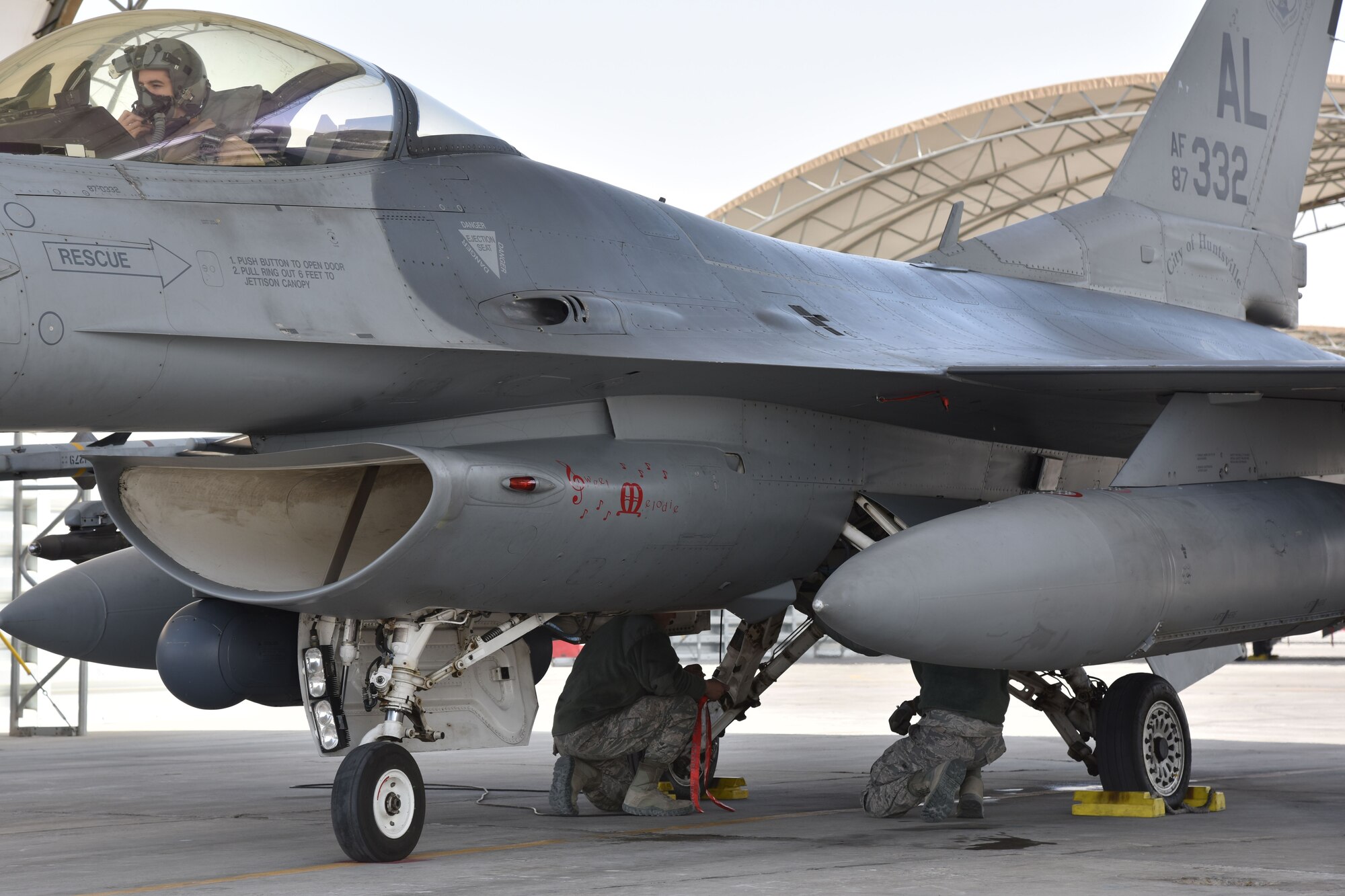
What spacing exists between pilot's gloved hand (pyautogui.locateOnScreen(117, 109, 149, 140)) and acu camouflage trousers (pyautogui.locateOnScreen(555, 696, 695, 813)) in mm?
3612

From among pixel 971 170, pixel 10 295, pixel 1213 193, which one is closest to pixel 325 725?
pixel 10 295

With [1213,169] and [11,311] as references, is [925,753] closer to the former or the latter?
[11,311]

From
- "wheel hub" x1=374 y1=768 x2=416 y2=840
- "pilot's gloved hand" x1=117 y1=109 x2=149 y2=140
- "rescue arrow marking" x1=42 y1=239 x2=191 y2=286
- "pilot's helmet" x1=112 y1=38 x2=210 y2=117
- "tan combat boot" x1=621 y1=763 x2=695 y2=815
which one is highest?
"pilot's helmet" x1=112 y1=38 x2=210 y2=117

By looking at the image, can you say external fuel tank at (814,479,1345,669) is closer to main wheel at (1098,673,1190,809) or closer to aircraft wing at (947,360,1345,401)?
aircraft wing at (947,360,1345,401)

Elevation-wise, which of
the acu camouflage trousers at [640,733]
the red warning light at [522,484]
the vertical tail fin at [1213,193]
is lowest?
the acu camouflage trousers at [640,733]

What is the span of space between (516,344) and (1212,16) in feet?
23.2

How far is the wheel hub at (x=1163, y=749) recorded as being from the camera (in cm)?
780

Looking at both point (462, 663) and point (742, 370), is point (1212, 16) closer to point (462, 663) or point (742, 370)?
point (742, 370)

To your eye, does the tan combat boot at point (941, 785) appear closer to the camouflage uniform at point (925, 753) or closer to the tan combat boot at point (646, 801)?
the camouflage uniform at point (925, 753)

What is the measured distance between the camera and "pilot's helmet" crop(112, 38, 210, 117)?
5.38m

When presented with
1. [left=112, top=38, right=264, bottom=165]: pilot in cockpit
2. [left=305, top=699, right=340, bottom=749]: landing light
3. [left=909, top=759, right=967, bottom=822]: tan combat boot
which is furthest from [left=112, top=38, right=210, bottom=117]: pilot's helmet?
[left=909, top=759, right=967, bottom=822]: tan combat boot

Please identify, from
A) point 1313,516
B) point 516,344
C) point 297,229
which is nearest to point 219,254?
point 297,229

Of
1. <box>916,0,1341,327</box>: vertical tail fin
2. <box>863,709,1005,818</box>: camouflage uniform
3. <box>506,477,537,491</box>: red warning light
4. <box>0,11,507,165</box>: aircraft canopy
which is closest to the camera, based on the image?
<box>0,11,507,165</box>: aircraft canopy

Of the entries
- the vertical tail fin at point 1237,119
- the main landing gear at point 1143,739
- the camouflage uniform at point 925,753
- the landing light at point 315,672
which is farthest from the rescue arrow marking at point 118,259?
the vertical tail fin at point 1237,119
